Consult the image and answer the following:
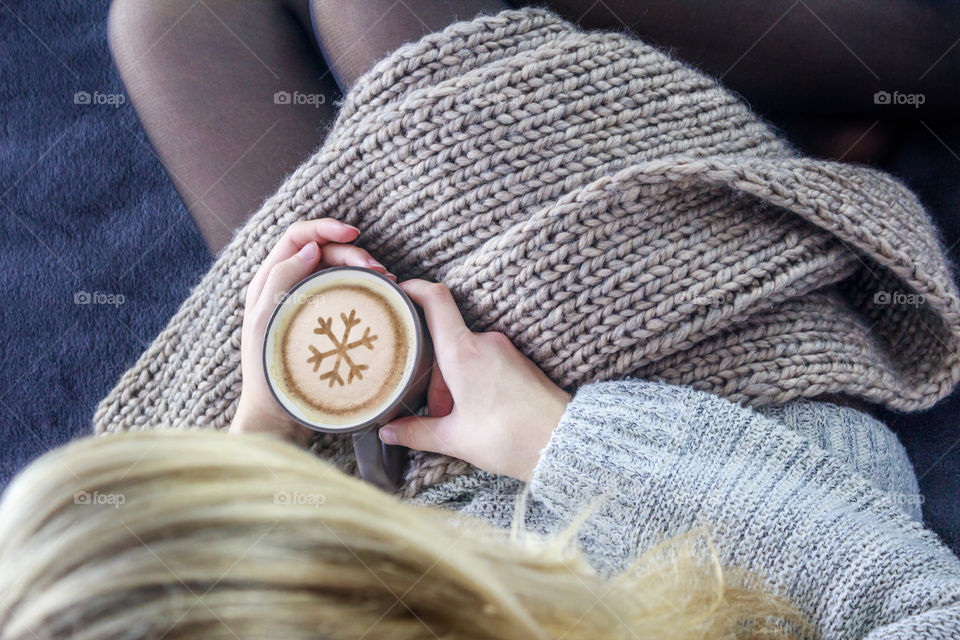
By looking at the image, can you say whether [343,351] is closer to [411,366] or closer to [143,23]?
[411,366]

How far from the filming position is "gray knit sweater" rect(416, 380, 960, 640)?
1.79 ft

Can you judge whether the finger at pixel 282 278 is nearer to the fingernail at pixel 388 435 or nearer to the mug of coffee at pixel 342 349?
the mug of coffee at pixel 342 349

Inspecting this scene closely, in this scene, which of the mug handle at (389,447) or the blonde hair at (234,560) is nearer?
the blonde hair at (234,560)

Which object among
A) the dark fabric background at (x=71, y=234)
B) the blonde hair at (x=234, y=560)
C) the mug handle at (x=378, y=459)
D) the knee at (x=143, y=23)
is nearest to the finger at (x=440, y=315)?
the mug handle at (x=378, y=459)

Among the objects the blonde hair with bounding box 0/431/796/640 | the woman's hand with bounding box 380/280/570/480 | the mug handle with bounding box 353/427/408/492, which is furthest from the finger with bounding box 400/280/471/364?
the blonde hair with bounding box 0/431/796/640

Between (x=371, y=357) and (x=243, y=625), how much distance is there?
0.28 metres

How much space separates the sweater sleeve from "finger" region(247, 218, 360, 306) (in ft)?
0.91

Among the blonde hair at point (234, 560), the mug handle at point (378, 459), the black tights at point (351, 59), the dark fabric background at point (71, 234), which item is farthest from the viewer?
the dark fabric background at point (71, 234)

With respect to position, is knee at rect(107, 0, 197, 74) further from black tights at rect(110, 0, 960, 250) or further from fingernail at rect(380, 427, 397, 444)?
fingernail at rect(380, 427, 397, 444)

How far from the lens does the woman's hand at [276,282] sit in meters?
0.66

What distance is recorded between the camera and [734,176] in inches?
24.0

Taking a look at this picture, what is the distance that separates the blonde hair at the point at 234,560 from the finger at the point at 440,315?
241 millimetres

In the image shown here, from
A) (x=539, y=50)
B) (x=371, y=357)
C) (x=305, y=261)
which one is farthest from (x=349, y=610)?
(x=539, y=50)

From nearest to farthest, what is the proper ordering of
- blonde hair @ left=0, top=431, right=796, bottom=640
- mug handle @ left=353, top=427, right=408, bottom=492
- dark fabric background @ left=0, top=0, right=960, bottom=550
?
1. blonde hair @ left=0, top=431, right=796, bottom=640
2. mug handle @ left=353, top=427, right=408, bottom=492
3. dark fabric background @ left=0, top=0, right=960, bottom=550
